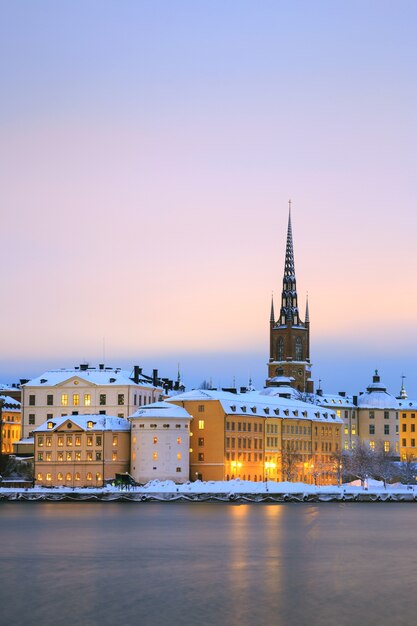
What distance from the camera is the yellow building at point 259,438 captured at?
342 feet

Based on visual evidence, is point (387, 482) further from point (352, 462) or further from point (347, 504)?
point (347, 504)

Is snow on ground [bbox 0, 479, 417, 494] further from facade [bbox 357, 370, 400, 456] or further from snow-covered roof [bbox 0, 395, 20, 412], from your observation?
facade [bbox 357, 370, 400, 456]

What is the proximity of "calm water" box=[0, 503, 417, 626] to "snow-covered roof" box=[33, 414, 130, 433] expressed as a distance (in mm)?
27919

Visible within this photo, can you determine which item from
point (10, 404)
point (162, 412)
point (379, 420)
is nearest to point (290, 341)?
point (379, 420)

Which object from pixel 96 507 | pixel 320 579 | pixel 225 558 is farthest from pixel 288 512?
pixel 320 579

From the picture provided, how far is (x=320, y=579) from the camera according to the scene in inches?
1601

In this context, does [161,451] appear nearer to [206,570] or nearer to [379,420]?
[379,420]

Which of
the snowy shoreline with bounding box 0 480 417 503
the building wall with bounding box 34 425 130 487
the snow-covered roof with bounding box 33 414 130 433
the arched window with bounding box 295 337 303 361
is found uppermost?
the arched window with bounding box 295 337 303 361

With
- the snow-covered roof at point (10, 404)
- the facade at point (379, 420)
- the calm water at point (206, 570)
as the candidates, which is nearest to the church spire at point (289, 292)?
the facade at point (379, 420)

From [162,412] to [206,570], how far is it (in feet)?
190

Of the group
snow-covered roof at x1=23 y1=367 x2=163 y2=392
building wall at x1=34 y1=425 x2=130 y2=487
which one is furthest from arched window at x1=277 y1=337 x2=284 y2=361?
building wall at x1=34 y1=425 x2=130 y2=487

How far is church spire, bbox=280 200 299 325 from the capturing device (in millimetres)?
166375

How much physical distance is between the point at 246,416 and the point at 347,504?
14436mm

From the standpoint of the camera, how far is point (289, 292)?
169 m
